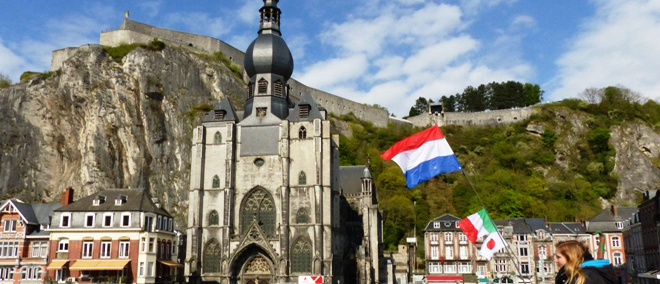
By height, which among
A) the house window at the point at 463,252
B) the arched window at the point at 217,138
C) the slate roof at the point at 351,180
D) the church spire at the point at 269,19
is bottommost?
the house window at the point at 463,252

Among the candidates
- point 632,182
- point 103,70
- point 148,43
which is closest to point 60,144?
point 103,70

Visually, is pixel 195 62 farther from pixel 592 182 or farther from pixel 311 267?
pixel 592 182

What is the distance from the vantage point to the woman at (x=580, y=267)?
365 cm

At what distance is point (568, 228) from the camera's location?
1821 inches

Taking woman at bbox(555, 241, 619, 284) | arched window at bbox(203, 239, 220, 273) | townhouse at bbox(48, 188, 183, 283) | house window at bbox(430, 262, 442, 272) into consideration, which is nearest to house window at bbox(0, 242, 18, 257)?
townhouse at bbox(48, 188, 183, 283)

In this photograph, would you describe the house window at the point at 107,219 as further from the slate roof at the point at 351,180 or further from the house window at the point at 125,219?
the slate roof at the point at 351,180

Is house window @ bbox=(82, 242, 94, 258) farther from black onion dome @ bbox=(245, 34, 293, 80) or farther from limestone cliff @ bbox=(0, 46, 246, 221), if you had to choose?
limestone cliff @ bbox=(0, 46, 246, 221)

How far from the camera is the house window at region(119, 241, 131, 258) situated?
29.8 m

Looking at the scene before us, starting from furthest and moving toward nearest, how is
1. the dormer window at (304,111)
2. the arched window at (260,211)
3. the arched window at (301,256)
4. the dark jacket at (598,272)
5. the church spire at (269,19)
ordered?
the church spire at (269,19) < the dormer window at (304,111) < the arched window at (260,211) < the arched window at (301,256) < the dark jacket at (598,272)

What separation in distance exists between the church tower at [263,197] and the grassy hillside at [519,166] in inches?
889

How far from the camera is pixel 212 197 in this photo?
36344 mm

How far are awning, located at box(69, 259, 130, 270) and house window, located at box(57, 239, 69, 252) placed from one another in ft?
4.04

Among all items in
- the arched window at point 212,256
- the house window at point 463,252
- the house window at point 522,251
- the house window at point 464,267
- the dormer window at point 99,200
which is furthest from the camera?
the house window at point 463,252

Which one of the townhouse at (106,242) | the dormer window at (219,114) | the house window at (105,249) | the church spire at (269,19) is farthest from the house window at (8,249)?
the church spire at (269,19)
